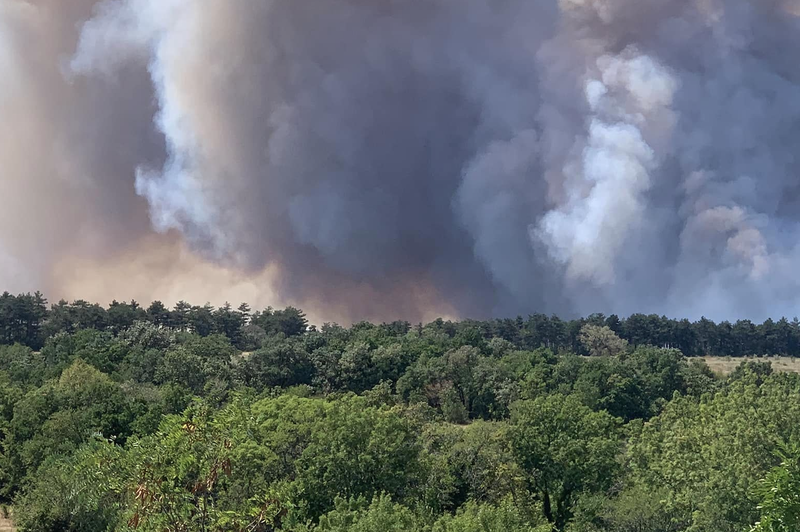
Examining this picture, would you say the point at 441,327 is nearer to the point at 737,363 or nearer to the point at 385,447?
the point at 737,363

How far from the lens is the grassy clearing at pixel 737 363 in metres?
134

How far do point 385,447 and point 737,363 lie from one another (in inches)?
5355

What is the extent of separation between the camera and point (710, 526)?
32156 millimetres

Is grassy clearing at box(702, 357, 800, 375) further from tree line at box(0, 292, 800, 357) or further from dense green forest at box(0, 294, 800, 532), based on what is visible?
dense green forest at box(0, 294, 800, 532)

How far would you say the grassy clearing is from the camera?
13425 cm

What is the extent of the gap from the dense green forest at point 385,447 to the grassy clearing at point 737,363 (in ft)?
122

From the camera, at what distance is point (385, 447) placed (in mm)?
39500

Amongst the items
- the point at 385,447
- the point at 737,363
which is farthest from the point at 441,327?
the point at 385,447

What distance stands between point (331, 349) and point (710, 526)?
81930 millimetres

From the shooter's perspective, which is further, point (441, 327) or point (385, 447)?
point (441, 327)

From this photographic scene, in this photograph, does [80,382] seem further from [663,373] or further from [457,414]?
[663,373]

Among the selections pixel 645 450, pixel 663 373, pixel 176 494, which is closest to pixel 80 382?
pixel 645 450

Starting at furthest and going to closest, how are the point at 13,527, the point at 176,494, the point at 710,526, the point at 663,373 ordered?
the point at 663,373 → the point at 13,527 → the point at 710,526 → the point at 176,494

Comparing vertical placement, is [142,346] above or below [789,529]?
above
